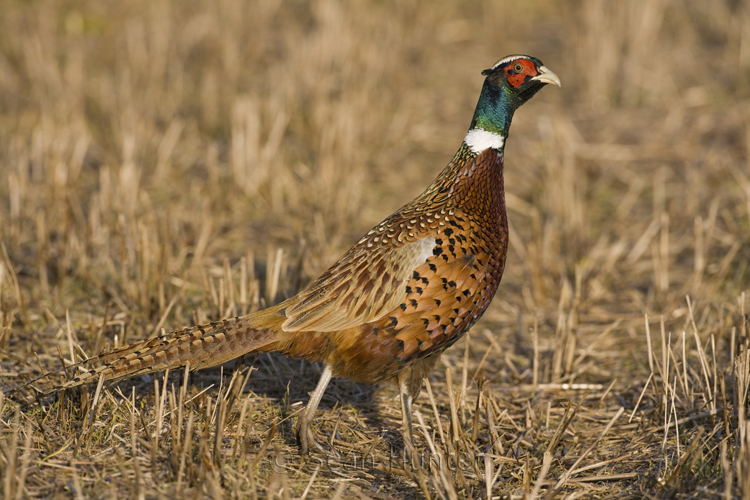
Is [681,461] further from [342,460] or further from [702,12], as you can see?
[702,12]

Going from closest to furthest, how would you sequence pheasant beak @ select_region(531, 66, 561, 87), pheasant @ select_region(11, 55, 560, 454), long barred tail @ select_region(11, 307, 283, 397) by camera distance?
long barred tail @ select_region(11, 307, 283, 397)
pheasant @ select_region(11, 55, 560, 454)
pheasant beak @ select_region(531, 66, 561, 87)

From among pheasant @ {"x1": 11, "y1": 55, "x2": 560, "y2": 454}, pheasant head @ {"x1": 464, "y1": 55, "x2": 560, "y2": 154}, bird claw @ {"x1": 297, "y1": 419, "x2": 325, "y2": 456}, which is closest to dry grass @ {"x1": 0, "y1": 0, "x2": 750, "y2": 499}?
bird claw @ {"x1": 297, "y1": 419, "x2": 325, "y2": 456}

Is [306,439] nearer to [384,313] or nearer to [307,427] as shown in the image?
[307,427]

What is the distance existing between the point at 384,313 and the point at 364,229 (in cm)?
277

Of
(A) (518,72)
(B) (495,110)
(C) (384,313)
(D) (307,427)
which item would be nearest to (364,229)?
(B) (495,110)

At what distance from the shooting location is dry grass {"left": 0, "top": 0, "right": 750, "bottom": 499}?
10.7 feet

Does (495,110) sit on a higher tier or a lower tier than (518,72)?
lower

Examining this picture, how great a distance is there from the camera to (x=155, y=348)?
3287mm

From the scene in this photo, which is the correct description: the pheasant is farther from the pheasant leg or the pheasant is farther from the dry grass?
the dry grass

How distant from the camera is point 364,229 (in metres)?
6.17

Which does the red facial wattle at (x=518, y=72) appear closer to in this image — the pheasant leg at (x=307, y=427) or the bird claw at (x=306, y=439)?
the pheasant leg at (x=307, y=427)

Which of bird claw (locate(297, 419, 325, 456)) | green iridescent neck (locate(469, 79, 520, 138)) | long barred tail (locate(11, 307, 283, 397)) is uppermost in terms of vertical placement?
green iridescent neck (locate(469, 79, 520, 138))

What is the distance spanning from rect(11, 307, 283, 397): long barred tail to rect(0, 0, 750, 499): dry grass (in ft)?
0.39

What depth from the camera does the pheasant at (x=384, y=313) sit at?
11.1ft
